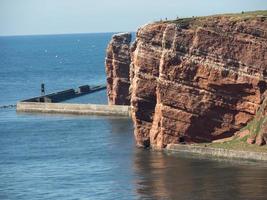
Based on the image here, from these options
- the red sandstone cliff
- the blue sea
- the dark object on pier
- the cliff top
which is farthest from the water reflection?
the dark object on pier

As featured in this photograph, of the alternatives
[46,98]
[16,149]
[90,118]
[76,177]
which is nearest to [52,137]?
[16,149]

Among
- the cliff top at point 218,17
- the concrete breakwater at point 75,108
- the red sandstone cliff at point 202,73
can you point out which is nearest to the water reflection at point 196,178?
the red sandstone cliff at point 202,73

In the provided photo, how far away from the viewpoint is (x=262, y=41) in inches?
3942

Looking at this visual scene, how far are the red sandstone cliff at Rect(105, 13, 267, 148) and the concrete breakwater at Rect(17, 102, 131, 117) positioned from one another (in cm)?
3331

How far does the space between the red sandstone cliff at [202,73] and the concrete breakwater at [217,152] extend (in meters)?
1.67

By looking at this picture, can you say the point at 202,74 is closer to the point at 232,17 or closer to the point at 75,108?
the point at 232,17

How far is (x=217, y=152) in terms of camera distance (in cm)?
9800

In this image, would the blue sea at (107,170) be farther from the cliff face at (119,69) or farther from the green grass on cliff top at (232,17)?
the cliff face at (119,69)

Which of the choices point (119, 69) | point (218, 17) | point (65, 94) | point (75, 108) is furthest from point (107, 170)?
point (65, 94)

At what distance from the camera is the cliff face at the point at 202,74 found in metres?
100

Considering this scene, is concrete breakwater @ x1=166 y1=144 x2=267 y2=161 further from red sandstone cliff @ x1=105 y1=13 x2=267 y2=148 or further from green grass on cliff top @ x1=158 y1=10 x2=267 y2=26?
green grass on cliff top @ x1=158 y1=10 x2=267 y2=26

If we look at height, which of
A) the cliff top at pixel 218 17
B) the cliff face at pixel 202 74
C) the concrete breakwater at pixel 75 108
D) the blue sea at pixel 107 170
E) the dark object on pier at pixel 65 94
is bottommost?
the dark object on pier at pixel 65 94

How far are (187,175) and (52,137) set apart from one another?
103 ft

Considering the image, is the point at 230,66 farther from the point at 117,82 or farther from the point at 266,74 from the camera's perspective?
the point at 117,82
